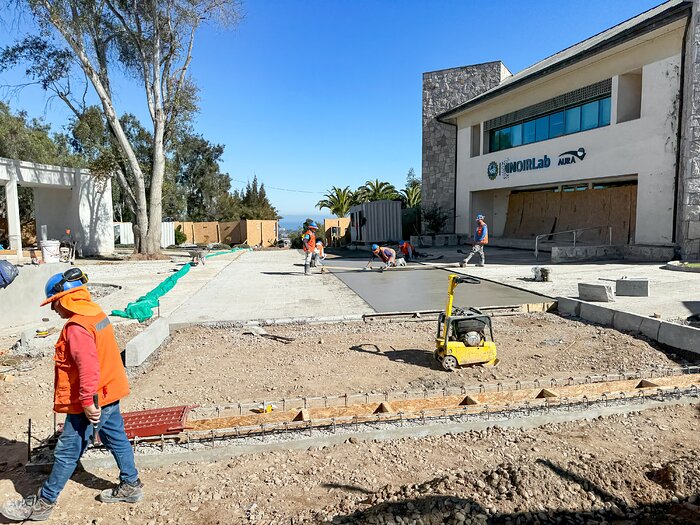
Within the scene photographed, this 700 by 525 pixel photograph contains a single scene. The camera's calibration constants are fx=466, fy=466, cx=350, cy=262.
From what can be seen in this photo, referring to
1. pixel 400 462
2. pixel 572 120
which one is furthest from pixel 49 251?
pixel 572 120

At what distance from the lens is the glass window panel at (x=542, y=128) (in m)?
20.4

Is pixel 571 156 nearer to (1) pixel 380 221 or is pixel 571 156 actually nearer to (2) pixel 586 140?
(2) pixel 586 140

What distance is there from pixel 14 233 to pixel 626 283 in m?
22.4

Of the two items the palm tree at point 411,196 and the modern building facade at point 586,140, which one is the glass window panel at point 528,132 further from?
the palm tree at point 411,196

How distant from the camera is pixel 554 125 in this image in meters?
20.0

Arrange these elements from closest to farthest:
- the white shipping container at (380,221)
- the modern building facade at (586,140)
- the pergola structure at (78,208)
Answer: the modern building facade at (586,140)
the pergola structure at (78,208)
the white shipping container at (380,221)

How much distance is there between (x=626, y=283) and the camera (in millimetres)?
8789

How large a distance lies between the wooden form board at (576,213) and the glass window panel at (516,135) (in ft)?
8.95

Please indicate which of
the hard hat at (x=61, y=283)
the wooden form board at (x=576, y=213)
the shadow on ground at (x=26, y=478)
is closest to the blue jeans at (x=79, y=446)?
the shadow on ground at (x=26, y=478)

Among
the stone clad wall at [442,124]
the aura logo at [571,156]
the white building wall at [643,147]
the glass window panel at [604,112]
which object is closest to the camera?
the white building wall at [643,147]

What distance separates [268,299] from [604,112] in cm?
1482

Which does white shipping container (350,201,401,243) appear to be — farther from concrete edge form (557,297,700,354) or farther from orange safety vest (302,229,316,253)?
concrete edge form (557,297,700,354)

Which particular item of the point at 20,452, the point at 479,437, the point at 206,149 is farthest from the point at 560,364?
the point at 206,149

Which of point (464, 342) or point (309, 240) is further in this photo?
point (309, 240)
